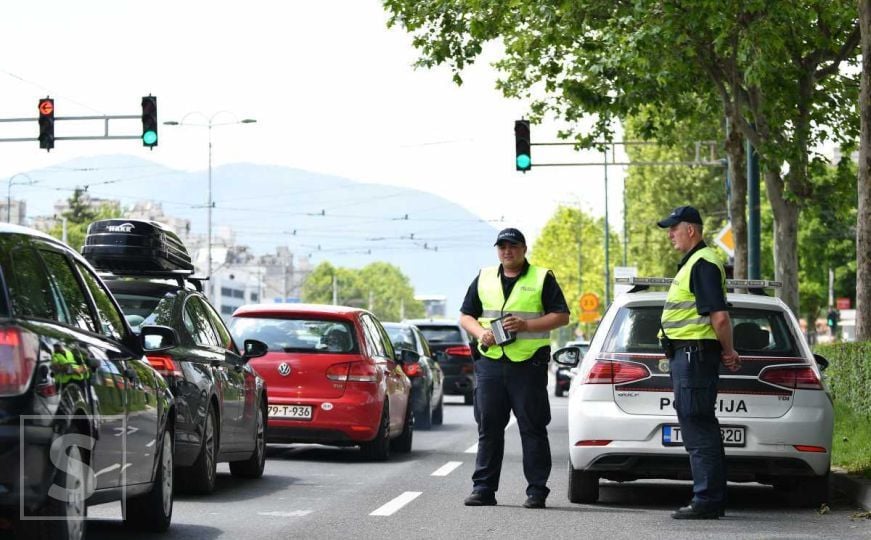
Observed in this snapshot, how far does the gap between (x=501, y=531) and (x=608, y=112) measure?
20.2 metres

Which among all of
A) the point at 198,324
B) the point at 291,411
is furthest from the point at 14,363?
the point at 291,411

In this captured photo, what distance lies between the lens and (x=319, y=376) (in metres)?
16.2

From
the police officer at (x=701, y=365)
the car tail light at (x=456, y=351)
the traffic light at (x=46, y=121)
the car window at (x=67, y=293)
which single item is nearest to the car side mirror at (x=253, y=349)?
the police officer at (x=701, y=365)

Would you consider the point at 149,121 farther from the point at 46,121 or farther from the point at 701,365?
the point at 701,365

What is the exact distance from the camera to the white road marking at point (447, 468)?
15094 mm

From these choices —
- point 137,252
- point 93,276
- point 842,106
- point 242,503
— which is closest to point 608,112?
point 842,106

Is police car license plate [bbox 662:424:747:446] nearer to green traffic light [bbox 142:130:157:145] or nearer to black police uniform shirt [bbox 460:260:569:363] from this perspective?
black police uniform shirt [bbox 460:260:569:363]

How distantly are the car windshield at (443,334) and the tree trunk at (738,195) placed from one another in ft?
19.3

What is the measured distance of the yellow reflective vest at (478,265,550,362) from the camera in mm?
11656

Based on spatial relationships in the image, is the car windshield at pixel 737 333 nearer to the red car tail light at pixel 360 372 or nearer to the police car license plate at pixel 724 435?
the police car license plate at pixel 724 435

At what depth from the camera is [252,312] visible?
54.7ft

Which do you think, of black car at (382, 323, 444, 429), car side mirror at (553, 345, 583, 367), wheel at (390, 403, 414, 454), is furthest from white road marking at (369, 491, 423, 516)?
black car at (382, 323, 444, 429)

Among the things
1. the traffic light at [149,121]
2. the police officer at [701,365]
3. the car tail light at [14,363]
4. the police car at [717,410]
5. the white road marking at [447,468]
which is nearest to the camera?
the car tail light at [14,363]

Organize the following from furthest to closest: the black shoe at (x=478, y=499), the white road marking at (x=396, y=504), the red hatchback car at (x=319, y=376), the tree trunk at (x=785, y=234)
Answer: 1. the tree trunk at (x=785, y=234)
2. the red hatchback car at (x=319, y=376)
3. the black shoe at (x=478, y=499)
4. the white road marking at (x=396, y=504)
